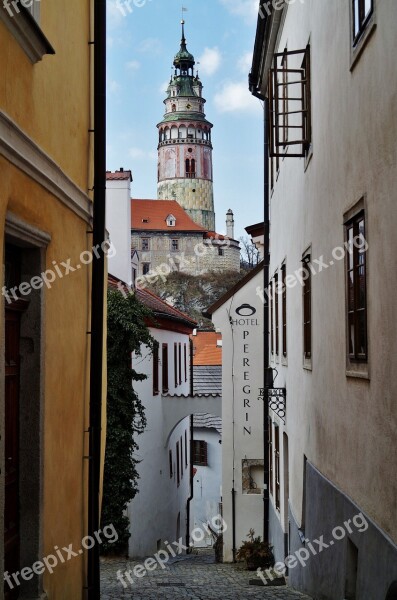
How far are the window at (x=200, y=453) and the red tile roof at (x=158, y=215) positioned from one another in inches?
2581

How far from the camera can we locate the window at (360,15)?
6.24 meters

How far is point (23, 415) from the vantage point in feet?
20.0

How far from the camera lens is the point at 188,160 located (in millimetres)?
113812

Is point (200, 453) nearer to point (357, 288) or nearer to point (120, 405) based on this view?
point (120, 405)

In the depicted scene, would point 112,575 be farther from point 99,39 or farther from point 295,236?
point 99,39

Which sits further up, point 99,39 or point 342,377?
point 99,39

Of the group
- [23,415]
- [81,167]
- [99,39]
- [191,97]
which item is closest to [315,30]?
[99,39]

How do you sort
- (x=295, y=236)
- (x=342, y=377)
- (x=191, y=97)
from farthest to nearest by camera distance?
(x=191, y=97)
(x=295, y=236)
(x=342, y=377)

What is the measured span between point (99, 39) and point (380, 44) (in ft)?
11.2

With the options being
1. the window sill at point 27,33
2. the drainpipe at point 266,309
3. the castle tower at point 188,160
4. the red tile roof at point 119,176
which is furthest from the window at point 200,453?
the castle tower at point 188,160
